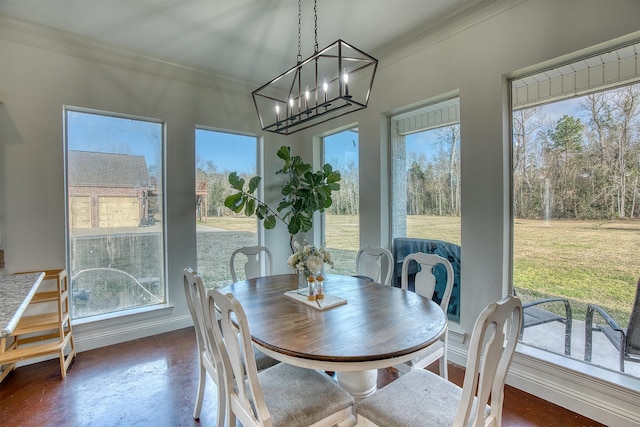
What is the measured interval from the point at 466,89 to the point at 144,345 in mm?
3814

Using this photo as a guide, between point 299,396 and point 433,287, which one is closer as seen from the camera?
point 299,396

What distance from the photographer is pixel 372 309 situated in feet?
5.85

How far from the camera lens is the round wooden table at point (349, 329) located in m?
1.27

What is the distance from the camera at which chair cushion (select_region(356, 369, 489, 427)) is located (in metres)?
1.25

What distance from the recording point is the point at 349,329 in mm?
1505

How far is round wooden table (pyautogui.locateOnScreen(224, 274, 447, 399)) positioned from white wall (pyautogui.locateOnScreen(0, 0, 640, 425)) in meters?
1.06

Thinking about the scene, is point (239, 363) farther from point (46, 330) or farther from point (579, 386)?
point (46, 330)

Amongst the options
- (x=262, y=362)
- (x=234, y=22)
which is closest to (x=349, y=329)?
(x=262, y=362)

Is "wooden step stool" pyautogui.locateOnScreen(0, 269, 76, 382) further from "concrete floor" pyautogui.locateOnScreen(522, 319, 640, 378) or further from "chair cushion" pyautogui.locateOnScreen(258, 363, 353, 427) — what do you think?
"concrete floor" pyautogui.locateOnScreen(522, 319, 640, 378)

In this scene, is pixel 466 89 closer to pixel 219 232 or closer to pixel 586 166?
pixel 586 166

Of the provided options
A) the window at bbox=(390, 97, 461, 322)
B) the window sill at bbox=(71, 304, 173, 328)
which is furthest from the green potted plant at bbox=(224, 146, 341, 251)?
the window sill at bbox=(71, 304, 173, 328)

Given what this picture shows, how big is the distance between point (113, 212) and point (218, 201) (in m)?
1.10

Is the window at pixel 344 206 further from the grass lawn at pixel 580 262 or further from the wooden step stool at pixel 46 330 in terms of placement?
the wooden step stool at pixel 46 330

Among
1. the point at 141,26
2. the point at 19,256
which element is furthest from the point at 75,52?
the point at 19,256
